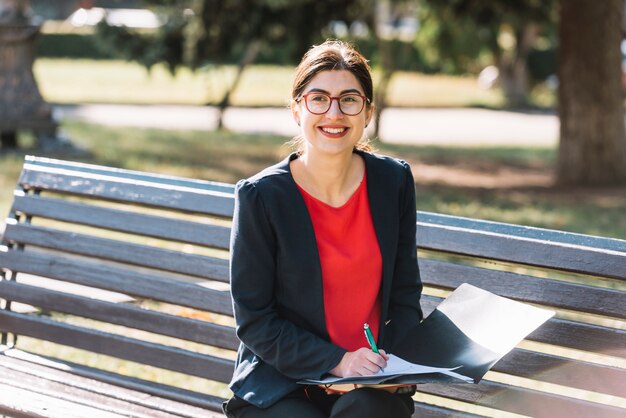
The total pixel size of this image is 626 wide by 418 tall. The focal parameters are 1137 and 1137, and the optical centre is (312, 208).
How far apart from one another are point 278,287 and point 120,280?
1206 mm

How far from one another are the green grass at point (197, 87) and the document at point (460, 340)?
19012 mm

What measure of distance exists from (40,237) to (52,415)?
1.07 meters

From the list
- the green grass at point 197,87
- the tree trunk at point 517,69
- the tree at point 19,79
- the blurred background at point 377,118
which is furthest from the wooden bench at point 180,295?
the tree trunk at point 517,69

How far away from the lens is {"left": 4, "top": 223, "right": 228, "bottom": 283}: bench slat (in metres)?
3.92

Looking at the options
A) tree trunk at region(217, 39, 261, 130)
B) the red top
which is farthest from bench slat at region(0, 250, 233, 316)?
tree trunk at region(217, 39, 261, 130)

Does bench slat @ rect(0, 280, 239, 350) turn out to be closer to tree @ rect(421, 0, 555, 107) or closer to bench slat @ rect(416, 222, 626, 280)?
bench slat @ rect(416, 222, 626, 280)

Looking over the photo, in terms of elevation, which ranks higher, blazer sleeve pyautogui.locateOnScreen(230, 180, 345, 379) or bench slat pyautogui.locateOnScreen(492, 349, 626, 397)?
blazer sleeve pyautogui.locateOnScreen(230, 180, 345, 379)

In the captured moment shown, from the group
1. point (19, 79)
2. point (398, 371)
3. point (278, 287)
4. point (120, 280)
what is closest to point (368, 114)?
point (278, 287)

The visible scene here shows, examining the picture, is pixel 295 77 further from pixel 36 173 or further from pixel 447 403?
pixel 447 403

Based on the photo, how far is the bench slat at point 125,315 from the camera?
12.6ft

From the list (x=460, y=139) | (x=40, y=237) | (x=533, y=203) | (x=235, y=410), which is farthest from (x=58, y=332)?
(x=460, y=139)

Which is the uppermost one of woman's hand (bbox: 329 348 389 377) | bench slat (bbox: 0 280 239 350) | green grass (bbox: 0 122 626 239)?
woman's hand (bbox: 329 348 389 377)

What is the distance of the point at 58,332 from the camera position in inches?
165

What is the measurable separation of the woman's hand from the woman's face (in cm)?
55
